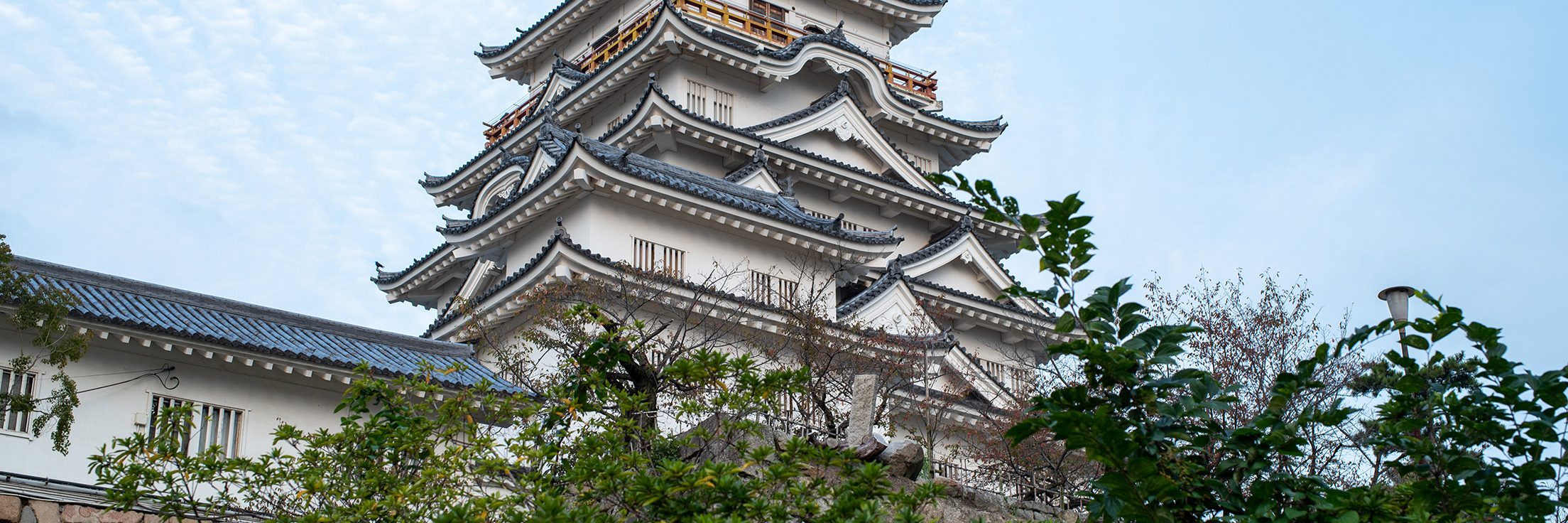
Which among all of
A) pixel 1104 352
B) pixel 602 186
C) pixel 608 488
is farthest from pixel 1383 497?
pixel 602 186

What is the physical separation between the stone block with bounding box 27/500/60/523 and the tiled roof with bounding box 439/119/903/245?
11.1 metres

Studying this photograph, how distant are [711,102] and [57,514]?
63.4 ft

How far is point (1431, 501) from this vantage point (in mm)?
8078

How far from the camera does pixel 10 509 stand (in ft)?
45.0

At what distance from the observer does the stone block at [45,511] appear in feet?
Result: 45.5

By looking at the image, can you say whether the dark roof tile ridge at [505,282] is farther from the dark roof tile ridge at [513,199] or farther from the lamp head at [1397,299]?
the lamp head at [1397,299]

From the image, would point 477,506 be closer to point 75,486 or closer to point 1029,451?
point 75,486

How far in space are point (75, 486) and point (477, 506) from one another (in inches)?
297

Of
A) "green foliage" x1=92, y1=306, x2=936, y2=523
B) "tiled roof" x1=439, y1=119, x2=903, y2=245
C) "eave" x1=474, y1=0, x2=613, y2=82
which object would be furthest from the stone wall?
"eave" x1=474, y1=0, x2=613, y2=82

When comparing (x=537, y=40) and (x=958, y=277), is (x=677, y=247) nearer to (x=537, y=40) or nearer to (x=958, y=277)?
(x=958, y=277)

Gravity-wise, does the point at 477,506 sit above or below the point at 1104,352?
below

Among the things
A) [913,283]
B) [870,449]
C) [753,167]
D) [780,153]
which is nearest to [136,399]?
[870,449]

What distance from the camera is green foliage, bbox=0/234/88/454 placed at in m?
13.9

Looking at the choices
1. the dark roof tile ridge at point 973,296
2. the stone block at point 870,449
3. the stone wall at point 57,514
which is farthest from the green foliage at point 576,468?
the dark roof tile ridge at point 973,296
